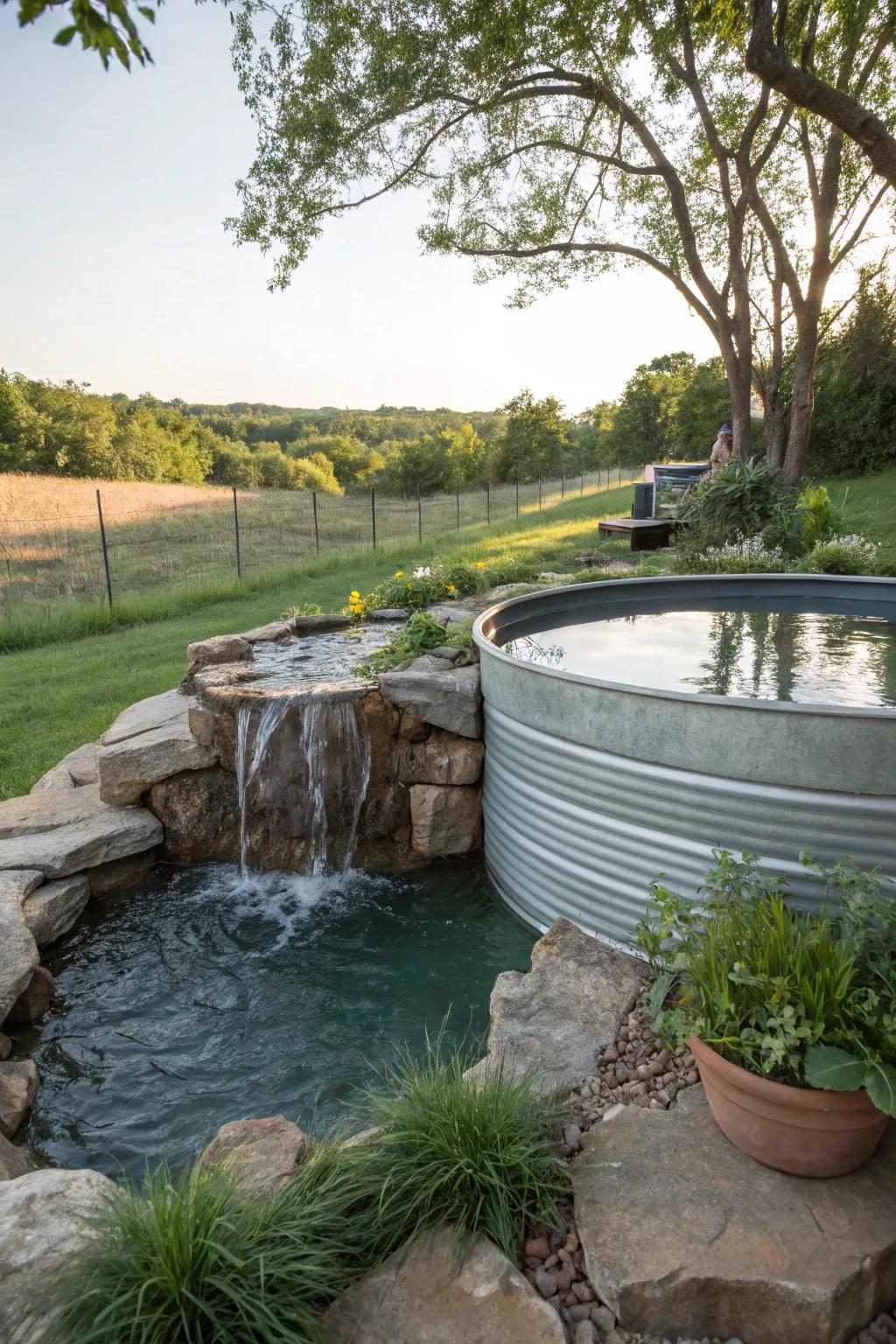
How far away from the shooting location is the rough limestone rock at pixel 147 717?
182 inches

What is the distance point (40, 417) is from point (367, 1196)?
4002 cm

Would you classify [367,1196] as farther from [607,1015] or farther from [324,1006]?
[324,1006]

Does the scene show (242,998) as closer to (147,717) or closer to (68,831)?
(68,831)

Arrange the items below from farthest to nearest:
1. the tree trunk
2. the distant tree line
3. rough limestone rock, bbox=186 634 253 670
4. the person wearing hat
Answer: the distant tree line < the tree trunk < the person wearing hat < rough limestone rock, bbox=186 634 253 670

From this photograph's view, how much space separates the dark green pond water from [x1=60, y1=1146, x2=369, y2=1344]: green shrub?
88 cm

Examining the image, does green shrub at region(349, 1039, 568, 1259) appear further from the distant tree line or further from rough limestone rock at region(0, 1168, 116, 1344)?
the distant tree line

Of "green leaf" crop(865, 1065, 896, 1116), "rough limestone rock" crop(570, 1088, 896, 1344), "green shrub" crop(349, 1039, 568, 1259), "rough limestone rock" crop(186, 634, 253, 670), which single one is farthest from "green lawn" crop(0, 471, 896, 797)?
"green leaf" crop(865, 1065, 896, 1116)

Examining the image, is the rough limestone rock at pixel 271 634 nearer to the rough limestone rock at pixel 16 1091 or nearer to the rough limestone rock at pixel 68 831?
the rough limestone rock at pixel 68 831

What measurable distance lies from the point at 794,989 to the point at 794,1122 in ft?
0.93

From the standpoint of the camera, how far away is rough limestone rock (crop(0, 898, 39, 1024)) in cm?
296

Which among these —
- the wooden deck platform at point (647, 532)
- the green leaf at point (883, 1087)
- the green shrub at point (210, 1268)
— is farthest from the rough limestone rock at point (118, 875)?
the wooden deck platform at point (647, 532)

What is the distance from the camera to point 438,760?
14.1 feet

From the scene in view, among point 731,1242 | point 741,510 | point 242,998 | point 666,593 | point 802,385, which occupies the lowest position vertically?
point 242,998

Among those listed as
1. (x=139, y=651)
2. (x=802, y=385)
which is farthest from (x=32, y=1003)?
(x=802, y=385)
